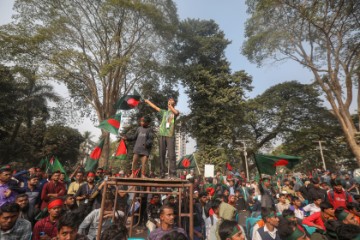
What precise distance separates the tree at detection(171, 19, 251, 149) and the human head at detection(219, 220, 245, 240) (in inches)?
646

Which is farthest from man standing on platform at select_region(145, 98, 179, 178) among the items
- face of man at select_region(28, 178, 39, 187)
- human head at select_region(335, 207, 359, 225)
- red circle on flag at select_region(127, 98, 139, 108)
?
human head at select_region(335, 207, 359, 225)

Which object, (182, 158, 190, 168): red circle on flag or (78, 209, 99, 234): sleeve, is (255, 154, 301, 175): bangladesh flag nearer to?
(78, 209, 99, 234): sleeve

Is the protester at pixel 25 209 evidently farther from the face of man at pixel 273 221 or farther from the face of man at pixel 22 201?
the face of man at pixel 273 221

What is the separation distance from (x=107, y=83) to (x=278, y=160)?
13.1m

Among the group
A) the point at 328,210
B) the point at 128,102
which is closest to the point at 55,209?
the point at 128,102

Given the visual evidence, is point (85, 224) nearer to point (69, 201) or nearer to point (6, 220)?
point (69, 201)

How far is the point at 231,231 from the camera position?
345cm

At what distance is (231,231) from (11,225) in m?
3.03

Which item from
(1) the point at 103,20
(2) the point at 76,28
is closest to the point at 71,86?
(2) the point at 76,28

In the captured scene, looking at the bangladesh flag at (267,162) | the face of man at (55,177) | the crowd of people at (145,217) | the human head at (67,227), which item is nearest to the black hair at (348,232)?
the crowd of people at (145,217)

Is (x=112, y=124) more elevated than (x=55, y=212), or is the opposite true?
(x=112, y=124)

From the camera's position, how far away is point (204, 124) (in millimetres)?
21500

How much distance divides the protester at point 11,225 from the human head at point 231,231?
9.07 feet

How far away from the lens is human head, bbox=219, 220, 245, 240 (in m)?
3.39
